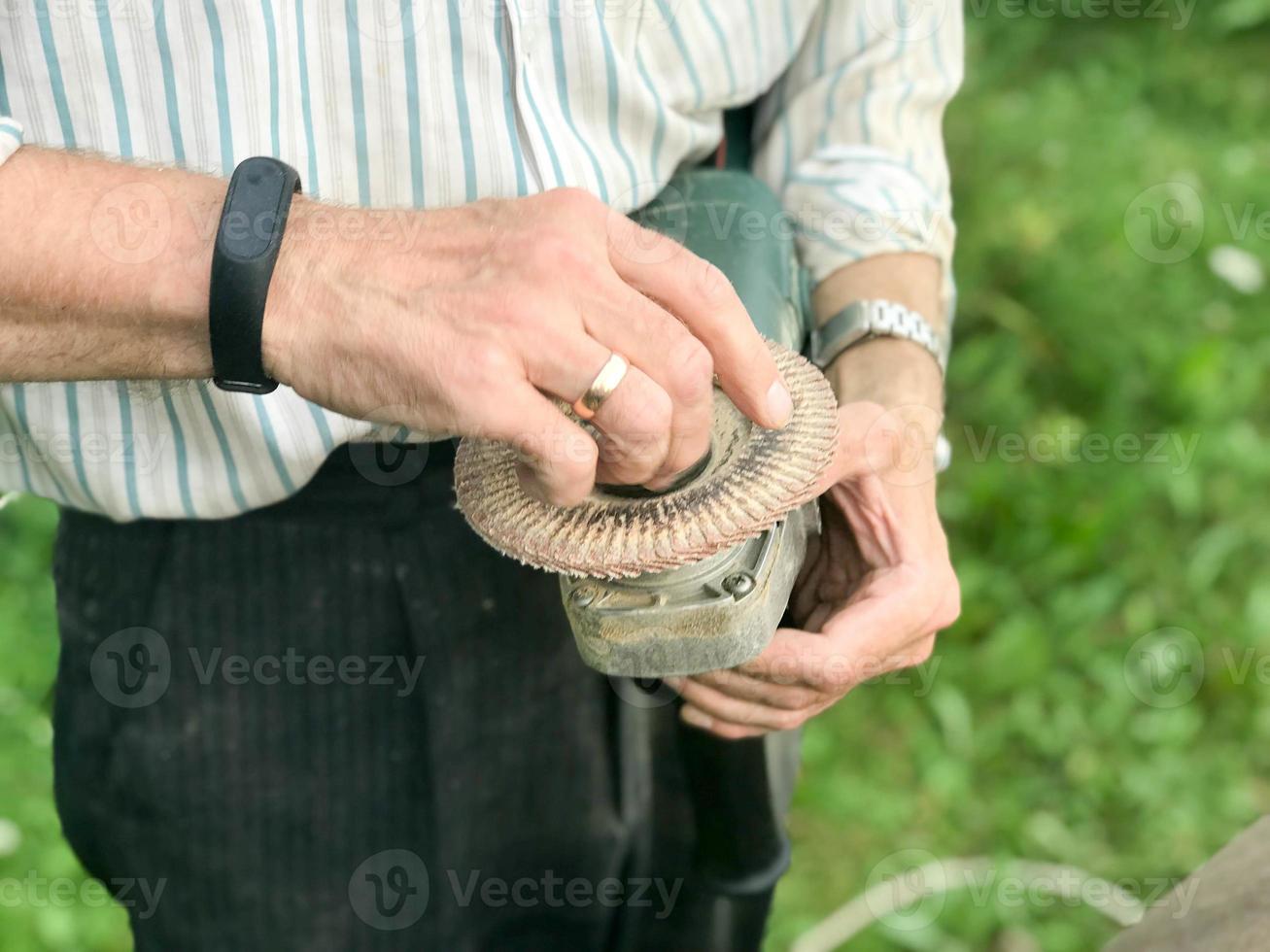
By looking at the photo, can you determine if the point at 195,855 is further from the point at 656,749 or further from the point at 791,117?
the point at 791,117

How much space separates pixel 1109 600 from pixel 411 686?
1279 millimetres

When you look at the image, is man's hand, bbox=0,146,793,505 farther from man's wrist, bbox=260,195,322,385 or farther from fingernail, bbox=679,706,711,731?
fingernail, bbox=679,706,711,731

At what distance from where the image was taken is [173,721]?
955 millimetres

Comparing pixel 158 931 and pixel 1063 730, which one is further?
pixel 1063 730

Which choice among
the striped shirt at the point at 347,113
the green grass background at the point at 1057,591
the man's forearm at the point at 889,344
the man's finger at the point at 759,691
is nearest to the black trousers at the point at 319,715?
the striped shirt at the point at 347,113

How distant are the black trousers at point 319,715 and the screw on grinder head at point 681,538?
0.26 metres

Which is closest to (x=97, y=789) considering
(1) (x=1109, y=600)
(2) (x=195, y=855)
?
(2) (x=195, y=855)

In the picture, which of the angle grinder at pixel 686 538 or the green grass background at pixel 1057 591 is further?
the green grass background at pixel 1057 591

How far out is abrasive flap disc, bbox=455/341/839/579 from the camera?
62 cm

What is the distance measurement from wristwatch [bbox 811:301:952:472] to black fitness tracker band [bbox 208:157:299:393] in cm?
50

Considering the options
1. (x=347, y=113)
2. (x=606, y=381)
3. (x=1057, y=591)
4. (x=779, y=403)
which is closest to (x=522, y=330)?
(x=606, y=381)

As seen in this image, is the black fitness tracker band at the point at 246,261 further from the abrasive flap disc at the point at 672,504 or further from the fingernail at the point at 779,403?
the fingernail at the point at 779,403

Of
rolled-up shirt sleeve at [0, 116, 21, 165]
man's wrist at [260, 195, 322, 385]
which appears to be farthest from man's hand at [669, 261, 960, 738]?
rolled-up shirt sleeve at [0, 116, 21, 165]

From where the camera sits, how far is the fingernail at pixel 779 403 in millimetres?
649
